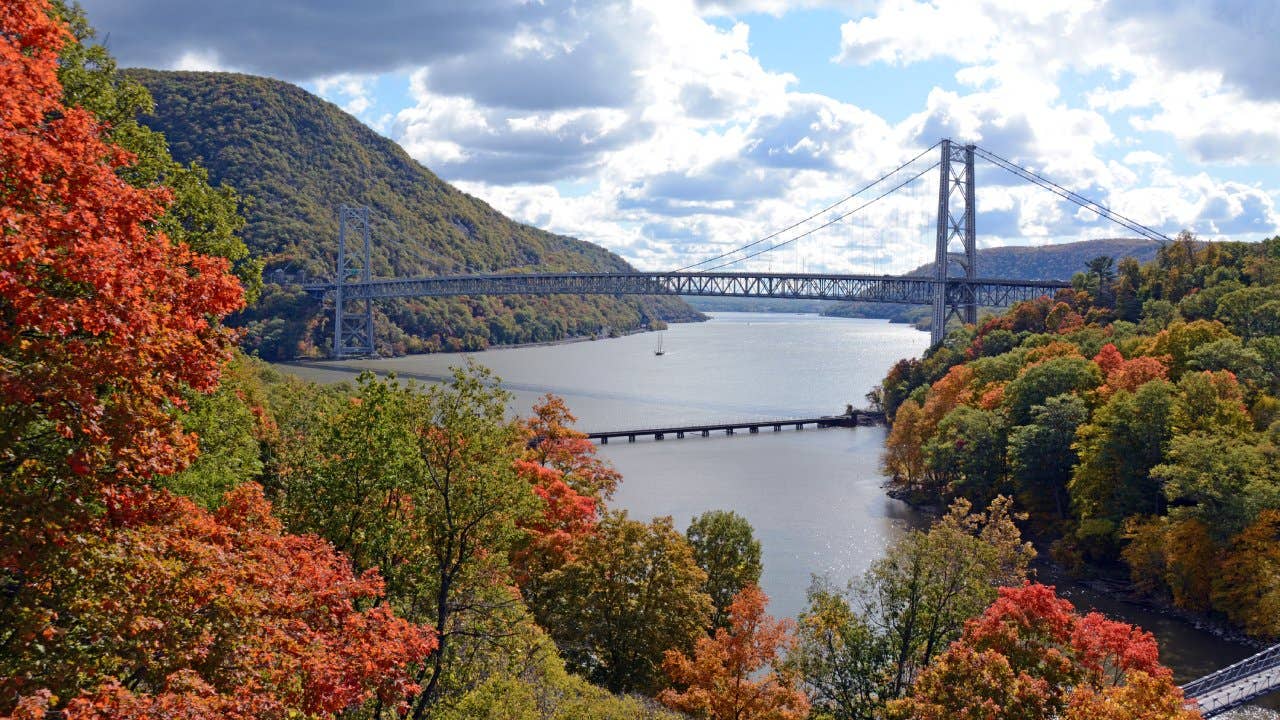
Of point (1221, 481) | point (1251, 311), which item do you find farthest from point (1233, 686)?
point (1251, 311)

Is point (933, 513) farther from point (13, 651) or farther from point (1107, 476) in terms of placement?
point (13, 651)

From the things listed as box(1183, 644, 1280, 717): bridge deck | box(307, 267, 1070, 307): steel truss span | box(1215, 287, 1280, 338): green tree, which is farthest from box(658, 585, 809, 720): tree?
box(307, 267, 1070, 307): steel truss span

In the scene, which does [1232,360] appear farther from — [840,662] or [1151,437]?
[840,662]

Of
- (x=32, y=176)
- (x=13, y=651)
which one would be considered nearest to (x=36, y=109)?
(x=32, y=176)

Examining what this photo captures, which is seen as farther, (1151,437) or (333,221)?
(333,221)

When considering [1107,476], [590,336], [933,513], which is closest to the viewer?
[1107,476]

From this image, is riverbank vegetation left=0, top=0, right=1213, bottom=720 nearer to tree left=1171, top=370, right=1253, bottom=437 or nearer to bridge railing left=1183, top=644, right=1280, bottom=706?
bridge railing left=1183, top=644, right=1280, bottom=706
